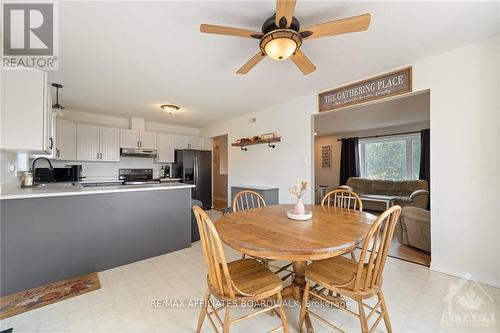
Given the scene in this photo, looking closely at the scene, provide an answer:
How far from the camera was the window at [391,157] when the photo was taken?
18.1ft

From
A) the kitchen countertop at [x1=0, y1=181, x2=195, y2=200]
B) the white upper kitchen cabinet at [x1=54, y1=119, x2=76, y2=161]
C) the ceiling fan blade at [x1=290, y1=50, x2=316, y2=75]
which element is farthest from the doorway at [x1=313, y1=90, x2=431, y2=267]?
the white upper kitchen cabinet at [x1=54, y1=119, x2=76, y2=161]

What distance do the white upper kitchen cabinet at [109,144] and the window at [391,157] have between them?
676cm

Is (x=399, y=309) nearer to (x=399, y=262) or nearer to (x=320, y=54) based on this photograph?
(x=399, y=262)

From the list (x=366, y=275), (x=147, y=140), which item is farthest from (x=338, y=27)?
(x=147, y=140)

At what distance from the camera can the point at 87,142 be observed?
4.30m

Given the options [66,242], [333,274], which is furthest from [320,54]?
[66,242]

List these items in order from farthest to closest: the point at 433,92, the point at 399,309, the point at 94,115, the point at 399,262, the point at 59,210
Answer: the point at 94,115
the point at 399,262
the point at 433,92
the point at 59,210
the point at 399,309

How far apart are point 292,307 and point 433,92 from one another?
267 cm

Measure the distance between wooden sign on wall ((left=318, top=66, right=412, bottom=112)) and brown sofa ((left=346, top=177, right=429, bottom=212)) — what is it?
2.82 metres

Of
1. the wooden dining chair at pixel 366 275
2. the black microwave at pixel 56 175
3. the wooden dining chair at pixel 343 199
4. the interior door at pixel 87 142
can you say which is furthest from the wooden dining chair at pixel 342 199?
the interior door at pixel 87 142

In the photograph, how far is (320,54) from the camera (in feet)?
7.27

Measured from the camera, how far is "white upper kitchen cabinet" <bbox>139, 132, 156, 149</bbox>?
502 cm

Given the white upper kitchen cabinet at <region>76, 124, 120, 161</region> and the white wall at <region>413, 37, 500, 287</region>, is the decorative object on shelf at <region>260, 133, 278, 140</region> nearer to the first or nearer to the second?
the white wall at <region>413, 37, 500, 287</region>

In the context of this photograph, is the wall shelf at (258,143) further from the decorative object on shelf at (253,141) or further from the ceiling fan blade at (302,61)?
the ceiling fan blade at (302,61)
